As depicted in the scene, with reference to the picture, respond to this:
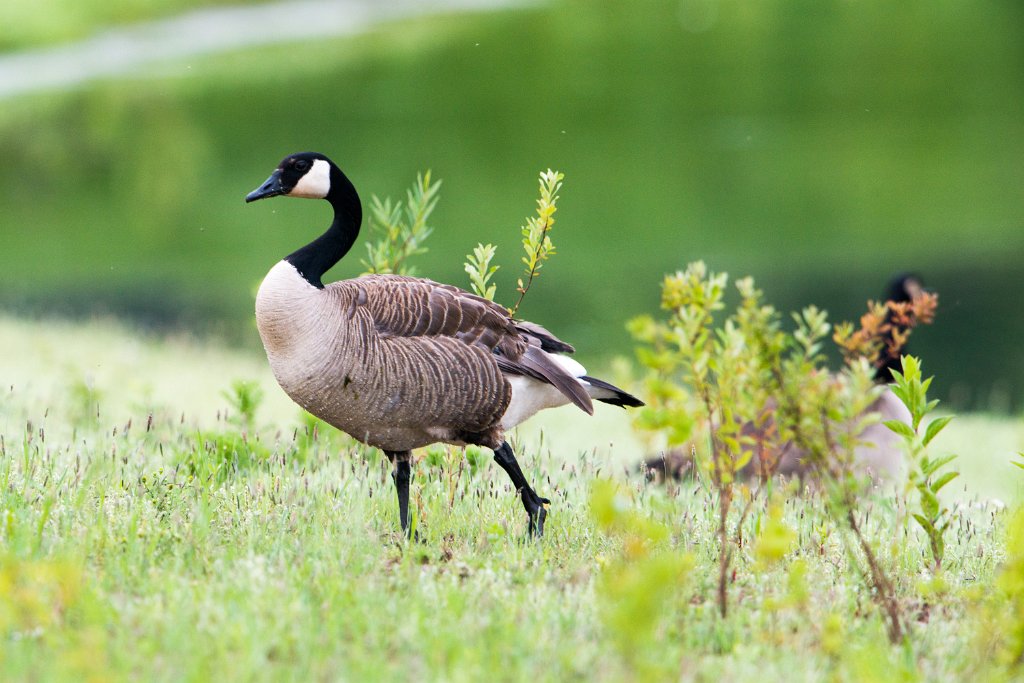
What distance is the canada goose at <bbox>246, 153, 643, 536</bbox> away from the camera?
16.0 feet

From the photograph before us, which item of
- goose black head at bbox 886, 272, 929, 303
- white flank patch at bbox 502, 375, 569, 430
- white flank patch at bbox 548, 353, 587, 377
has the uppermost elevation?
goose black head at bbox 886, 272, 929, 303

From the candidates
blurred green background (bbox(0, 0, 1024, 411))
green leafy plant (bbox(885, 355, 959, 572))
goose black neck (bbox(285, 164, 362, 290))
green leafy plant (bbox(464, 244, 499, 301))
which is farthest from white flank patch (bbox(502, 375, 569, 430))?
blurred green background (bbox(0, 0, 1024, 411))

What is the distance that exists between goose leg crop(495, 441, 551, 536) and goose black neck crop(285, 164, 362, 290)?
3.76ft

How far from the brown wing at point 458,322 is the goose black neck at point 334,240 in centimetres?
17

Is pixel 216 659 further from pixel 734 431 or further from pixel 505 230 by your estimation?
pixel 505 230

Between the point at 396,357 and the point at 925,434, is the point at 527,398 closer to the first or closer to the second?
the point at 396,357

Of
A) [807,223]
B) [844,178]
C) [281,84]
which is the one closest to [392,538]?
[807,223]

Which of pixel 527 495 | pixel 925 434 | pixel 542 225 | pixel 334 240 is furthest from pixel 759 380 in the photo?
pixel 334 240

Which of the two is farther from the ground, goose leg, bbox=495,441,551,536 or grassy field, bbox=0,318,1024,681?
goose leg, bbox=495,441,551,536

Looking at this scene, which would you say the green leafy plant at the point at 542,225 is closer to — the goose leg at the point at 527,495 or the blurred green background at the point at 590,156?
the goose leg at the point at 527,495

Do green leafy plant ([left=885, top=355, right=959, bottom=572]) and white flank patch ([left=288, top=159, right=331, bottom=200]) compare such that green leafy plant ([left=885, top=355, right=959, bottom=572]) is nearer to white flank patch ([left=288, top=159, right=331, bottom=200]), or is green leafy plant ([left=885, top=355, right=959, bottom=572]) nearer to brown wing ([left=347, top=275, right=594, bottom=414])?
brown wing ([left=347, top=275, right=594, bottom=414])

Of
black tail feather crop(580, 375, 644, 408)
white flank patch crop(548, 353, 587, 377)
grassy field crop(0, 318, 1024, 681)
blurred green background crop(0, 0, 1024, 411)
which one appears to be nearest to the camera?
grassy field crop(0, 318, 1024, 681)

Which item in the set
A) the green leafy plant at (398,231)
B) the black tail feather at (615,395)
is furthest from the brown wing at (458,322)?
the green leafy plant at (398,231)

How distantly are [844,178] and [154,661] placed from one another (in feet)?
82.2
